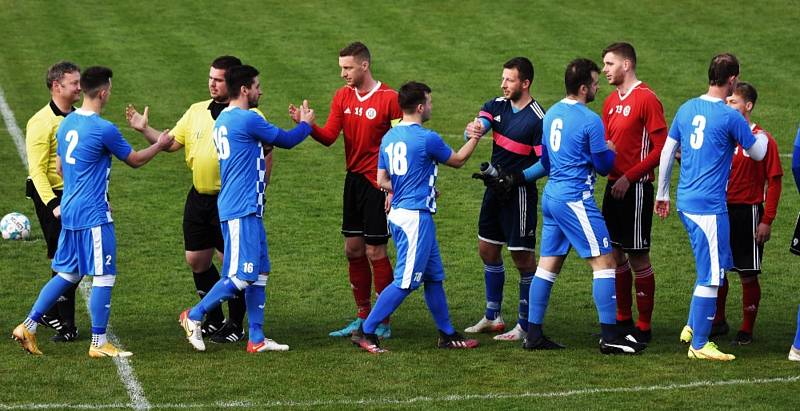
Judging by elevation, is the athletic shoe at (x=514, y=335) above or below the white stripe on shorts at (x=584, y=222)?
below

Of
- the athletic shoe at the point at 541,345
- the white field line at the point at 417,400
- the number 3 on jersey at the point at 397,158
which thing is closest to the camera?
the white field line at the point at 417,400

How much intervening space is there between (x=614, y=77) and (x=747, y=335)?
93.9 inches

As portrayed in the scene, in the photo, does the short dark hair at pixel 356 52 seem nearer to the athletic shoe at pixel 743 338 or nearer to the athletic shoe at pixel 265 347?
the athletic shoe at pixel 265 347

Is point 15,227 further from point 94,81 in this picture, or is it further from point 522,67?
point 522,67

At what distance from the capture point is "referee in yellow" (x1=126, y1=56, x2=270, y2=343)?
10953 millimetres

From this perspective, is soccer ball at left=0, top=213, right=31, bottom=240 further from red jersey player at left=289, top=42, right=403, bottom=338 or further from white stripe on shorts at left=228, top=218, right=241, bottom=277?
white stripe on shorts at left=228, top=218, right=241, bottom=277

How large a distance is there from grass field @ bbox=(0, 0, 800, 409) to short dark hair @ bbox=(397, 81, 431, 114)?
6.44 feet

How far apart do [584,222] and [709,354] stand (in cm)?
138

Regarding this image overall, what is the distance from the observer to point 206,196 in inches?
438

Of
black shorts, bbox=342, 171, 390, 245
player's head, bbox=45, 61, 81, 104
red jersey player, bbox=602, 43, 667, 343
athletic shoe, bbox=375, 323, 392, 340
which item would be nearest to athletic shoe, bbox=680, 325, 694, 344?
red jersey player, bbox=602, 43, 667, 343

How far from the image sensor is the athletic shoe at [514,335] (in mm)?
11172

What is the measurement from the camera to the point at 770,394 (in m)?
9.27

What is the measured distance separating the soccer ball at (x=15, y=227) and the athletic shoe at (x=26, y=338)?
4.37 meters

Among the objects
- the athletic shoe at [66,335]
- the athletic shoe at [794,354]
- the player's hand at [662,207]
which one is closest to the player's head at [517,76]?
the player's hand at [662,207]
